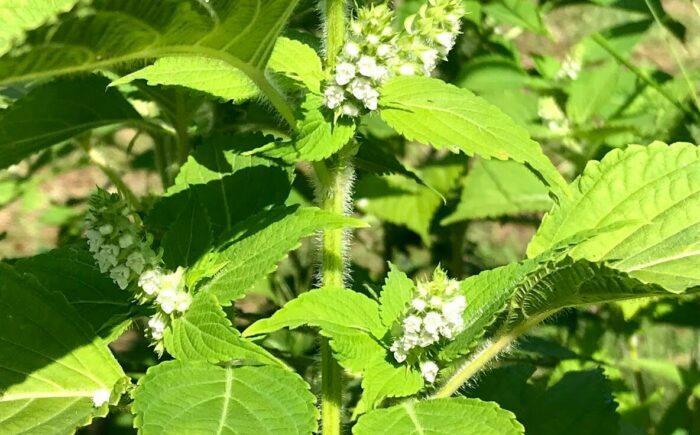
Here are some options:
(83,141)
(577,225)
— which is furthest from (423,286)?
(83,141)

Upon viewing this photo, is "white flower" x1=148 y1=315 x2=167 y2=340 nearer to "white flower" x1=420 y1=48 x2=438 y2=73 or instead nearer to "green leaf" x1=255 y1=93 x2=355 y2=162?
"green leaf" x1=255 y1=93 x2=355 y2=162

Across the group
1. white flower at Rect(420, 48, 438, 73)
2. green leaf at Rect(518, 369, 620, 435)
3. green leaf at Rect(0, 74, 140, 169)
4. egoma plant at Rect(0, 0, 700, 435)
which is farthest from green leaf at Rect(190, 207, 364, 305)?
green leaf at Rect(518, 369, 620, 435)

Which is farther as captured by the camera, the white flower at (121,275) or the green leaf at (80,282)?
the green leaf at (80,282)

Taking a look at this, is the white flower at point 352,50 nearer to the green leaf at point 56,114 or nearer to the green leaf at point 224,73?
the green leaf at point 224,73

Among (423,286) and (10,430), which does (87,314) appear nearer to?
(10,430)

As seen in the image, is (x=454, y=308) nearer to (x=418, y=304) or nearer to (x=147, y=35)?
(x=418, y=304)

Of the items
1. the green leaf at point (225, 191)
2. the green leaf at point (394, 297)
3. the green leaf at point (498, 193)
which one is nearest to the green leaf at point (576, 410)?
the green leaf at point (498, 193)
